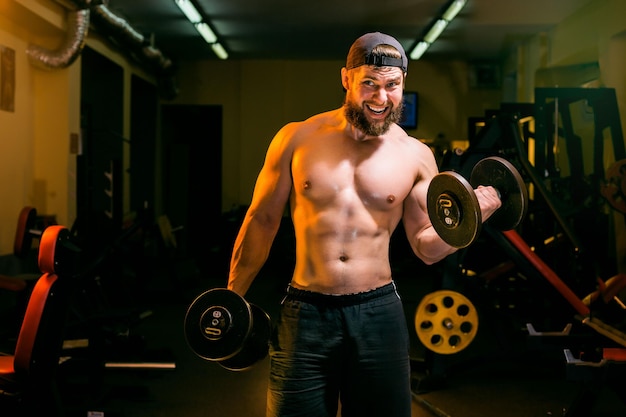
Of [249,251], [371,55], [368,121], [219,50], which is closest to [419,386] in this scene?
[249,251]

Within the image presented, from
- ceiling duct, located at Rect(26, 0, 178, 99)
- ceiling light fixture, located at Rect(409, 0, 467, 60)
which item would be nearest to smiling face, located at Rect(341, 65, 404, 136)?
ceiling duct, located at Rect(26, 0, 178, 99)

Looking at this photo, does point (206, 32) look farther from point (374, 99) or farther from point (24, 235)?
point (374, 99)

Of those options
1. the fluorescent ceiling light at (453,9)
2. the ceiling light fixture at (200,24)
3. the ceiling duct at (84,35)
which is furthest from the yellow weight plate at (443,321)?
the ceiling light fixture at (200,24)

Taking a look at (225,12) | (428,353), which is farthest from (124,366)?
(225,12)

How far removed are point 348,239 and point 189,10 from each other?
5094mm

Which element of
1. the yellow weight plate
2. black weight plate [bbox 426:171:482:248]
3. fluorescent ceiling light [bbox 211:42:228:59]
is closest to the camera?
black weight plate [bbox 426:171:482:248]

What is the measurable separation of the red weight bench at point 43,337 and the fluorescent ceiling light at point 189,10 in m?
4.04

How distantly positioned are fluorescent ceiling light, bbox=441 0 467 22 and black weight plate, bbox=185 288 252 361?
16.0 feet

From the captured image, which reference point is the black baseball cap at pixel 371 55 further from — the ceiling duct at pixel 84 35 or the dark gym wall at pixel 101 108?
the dark gym wall at pixel 101 108

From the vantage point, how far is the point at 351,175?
1.62 meters

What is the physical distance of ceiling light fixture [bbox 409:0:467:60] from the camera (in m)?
5.95

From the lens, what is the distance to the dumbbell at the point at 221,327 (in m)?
1.60

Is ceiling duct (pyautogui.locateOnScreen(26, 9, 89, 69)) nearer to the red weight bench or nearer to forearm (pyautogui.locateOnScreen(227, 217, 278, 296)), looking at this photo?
the red weight bench

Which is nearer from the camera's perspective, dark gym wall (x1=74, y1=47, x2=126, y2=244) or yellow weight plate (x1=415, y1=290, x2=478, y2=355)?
yellow weight plate (x1=415, y1=290, x2=478, y2=355)
